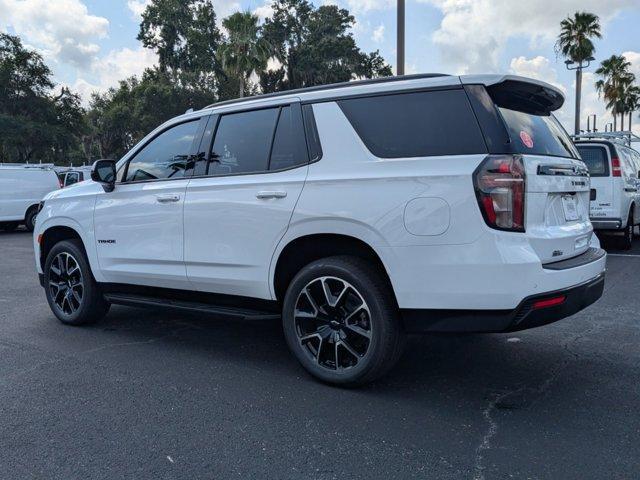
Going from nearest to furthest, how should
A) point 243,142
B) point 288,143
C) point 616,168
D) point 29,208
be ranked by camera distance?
point 288,143, point 243,142, point 616,168, point 29,208

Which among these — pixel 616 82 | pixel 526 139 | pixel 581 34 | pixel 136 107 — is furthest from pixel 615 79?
pixel 526 139

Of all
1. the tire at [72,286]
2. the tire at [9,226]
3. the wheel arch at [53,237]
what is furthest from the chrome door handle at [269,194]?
the tire at [9,226]

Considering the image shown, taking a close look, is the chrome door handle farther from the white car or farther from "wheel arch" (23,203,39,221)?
"wheel arch" (23,203,39,221)

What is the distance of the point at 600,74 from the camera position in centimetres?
5709

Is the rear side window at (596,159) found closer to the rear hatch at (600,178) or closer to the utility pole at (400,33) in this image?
the rear hatch at (600,178)

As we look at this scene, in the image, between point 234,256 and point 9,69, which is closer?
point 234,256

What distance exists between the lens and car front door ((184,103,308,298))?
159 inches

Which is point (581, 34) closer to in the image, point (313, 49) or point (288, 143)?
point (313, 49)

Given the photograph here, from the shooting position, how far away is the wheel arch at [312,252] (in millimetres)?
3754

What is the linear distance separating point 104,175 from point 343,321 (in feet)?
8.81

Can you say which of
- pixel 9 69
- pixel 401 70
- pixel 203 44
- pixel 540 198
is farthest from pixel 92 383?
pixel 203 44

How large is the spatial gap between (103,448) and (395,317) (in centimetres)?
180

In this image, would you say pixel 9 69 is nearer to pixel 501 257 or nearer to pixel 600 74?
pixel 501 257

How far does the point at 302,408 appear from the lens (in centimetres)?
359
